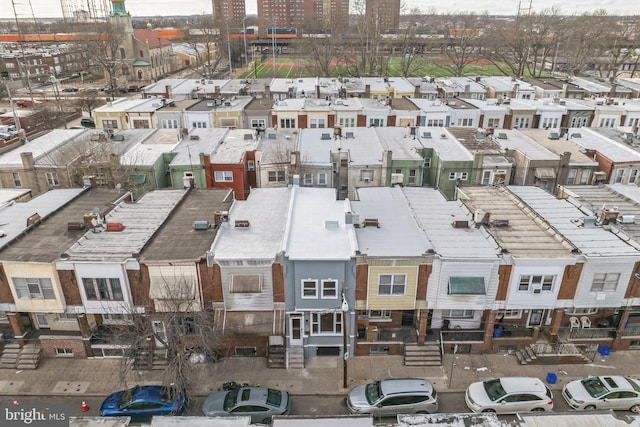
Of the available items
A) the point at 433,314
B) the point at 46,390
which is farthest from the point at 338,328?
the point at 46,390

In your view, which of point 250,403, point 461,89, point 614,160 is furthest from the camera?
point 461,89

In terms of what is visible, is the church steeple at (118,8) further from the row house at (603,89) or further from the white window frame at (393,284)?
the white window frame at (393,284)

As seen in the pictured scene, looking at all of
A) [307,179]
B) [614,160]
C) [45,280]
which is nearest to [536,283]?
[307,179]

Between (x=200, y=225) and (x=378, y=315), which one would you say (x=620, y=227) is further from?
(x=200, y=225)

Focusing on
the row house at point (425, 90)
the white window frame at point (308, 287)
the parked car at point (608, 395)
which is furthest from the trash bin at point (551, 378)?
the row house at point (425, 90)

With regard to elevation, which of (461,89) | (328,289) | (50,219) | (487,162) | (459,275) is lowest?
(328,289)

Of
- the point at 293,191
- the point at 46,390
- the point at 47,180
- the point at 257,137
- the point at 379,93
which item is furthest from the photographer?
the point at 379,93

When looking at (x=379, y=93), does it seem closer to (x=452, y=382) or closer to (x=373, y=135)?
(x=373, y=135)
